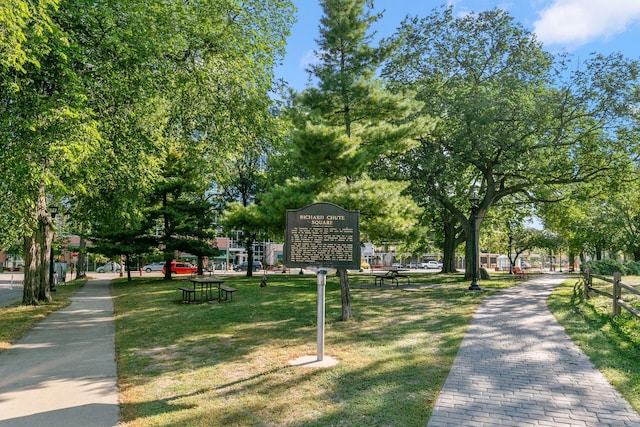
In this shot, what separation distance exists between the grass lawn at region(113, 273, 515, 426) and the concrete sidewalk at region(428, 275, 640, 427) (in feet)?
1.10

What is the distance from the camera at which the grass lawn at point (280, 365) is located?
5.23m

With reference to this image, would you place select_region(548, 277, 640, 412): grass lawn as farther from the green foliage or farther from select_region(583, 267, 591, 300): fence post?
the green foliage

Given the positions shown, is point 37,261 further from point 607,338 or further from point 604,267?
point 604,267

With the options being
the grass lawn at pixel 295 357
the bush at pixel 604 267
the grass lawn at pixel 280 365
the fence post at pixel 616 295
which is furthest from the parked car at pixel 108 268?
the fence post at pixel 616 295

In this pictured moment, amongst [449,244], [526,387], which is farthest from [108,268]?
[526,387]

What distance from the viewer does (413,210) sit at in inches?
450

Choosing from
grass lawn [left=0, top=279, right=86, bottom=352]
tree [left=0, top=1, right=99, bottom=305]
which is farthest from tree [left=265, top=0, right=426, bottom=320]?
grass lawn [left=0, top=279, right=86, bottom=352]

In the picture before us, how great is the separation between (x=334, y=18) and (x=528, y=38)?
47.5 ft

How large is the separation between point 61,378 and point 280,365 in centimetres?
334

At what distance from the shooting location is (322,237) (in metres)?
8.44

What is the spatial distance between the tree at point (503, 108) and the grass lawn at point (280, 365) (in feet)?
32.0

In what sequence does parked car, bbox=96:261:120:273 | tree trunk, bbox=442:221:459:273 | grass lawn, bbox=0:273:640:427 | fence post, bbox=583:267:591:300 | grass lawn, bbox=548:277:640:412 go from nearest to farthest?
grass lawn, bbox=0:273:640:427, grass lawn, bbox=548:277:640:412, fence post, bbox=583:267:591:300, tree trunk, bbox=442:221:459:273, parked car, bbox=96:261:120:273

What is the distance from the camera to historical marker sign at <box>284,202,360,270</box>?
833 cm

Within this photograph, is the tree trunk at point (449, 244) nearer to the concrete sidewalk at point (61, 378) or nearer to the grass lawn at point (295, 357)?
the grass lawn at point (295, 357)
